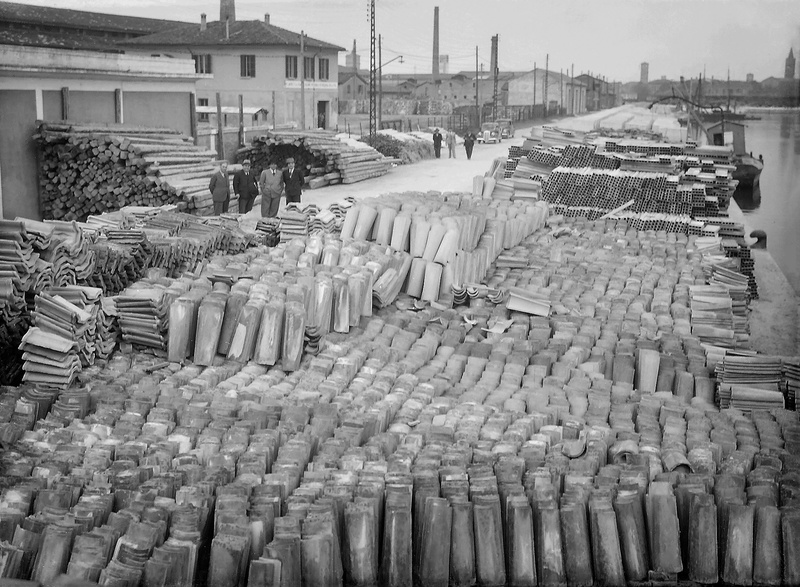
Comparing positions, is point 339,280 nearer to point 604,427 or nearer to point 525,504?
point 604,427

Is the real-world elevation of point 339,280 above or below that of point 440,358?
above

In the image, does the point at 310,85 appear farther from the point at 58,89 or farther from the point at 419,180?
the point at 58,89

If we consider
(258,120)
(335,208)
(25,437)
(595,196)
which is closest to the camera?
(25,437)

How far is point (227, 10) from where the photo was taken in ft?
145

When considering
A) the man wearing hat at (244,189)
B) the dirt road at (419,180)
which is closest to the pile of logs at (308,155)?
the dirt road at (419,180)

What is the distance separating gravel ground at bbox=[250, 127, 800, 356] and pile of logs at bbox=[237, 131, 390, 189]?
393mm

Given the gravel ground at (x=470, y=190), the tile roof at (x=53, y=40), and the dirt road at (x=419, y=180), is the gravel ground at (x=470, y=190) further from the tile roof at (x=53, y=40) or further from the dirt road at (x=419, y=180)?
the tile roof at (x=53, y=40)

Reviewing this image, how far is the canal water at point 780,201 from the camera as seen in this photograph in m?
28.1

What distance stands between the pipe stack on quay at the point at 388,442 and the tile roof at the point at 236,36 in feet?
109

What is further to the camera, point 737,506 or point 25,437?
point 25,437

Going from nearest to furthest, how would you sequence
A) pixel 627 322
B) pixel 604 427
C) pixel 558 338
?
pixel 604 427 → pixel 558 338 → pixel 627 322

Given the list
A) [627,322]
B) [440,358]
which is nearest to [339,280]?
[440,358]

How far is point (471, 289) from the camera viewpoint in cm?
1169

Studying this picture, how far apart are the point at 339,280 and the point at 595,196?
433 inches
